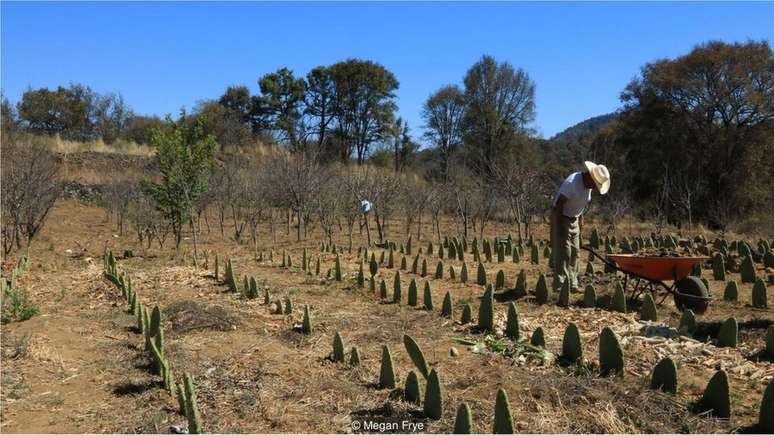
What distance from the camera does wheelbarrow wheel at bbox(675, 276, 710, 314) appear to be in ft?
22.0

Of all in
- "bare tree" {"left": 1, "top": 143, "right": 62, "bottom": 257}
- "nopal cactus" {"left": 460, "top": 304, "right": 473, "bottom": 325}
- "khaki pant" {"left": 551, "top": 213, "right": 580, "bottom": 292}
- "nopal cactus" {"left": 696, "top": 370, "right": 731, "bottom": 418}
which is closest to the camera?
"nopal cactus" {"left": 696, "top": 370, "right": 731, "bottom": 418}

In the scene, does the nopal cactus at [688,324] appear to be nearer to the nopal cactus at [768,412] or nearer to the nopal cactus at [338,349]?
the nopal cactus at [768,412]

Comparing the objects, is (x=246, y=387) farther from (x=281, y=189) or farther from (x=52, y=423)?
(x=281, y=189)

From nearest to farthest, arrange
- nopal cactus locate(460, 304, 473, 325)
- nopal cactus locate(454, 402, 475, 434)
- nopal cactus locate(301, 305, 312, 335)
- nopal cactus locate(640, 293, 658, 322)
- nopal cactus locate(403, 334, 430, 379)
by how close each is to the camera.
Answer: nopal cactus locate(454, 402, 475, 434) → nopal cactus locate(403, 334, 430, 379) → nopal cactus locate(301, 305, 312, 335) → nopal cactus locate(640, 293, 658, 322) → nopal cactus locate(460, 304, 473, 325)

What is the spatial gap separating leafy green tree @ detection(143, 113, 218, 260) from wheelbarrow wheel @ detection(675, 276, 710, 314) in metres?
9.88

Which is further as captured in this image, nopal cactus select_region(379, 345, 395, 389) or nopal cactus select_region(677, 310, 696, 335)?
nopal cactus select_region(677, 310, 696, 335)

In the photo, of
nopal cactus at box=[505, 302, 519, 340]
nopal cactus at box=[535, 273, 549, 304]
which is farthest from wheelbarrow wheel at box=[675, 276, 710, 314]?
nopal cactus at box=[505, 302, 519, 340]

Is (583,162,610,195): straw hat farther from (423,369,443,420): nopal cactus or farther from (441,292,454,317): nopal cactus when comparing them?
(423,369,443,420): nopal cactus

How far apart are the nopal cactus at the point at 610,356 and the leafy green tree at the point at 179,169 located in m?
10.3

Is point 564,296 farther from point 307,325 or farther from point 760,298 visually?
point 307,325

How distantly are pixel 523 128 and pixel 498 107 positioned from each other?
1913 mm

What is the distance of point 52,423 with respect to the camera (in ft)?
13.2

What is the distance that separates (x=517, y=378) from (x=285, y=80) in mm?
36015

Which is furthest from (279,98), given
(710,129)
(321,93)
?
(710,129)
